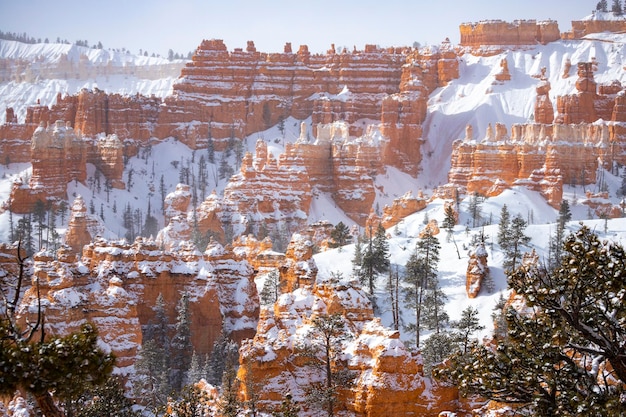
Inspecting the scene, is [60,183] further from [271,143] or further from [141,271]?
[141,271]

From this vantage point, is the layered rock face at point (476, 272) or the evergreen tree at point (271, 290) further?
the evergreen tree at point (271, 290)

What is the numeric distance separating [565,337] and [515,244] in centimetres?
5097

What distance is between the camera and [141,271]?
75.9 m

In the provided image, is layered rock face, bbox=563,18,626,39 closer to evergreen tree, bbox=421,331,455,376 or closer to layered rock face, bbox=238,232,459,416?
evergreen tree, bbox=421,331,455,376

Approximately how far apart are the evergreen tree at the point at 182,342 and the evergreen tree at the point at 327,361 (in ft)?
90.3

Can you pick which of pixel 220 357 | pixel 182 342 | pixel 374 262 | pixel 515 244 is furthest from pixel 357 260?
pixel 220 357

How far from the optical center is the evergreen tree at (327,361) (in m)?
39.3

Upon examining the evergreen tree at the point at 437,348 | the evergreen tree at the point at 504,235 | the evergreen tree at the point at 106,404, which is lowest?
the evergreen tree at the point at 437,348

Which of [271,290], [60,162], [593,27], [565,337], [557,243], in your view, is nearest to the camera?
[565,337]

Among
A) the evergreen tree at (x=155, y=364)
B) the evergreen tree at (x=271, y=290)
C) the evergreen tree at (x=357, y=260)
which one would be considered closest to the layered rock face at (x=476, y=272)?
the evergreen tree at (x=357, y=260)

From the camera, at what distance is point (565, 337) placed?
23516 millimetres

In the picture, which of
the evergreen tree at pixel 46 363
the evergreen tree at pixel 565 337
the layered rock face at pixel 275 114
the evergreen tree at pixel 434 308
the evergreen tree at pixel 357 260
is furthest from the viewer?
the layered rock face at pixel 275 114

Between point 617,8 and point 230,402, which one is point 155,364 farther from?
point 617,8

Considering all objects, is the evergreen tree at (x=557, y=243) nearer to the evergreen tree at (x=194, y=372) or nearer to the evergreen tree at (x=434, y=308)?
the evergreen tree at (x=434, y=308)
